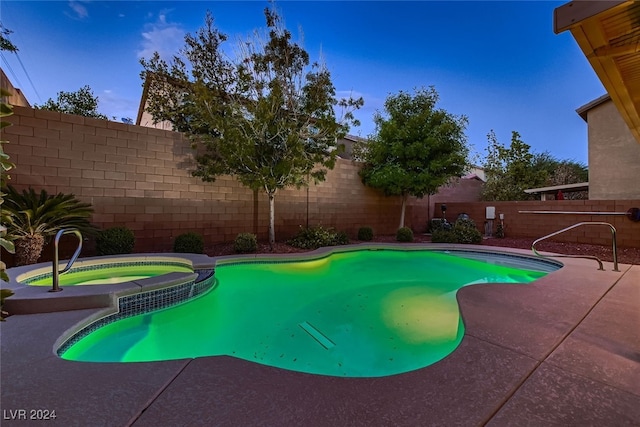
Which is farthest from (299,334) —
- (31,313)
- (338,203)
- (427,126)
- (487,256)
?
(427,126)

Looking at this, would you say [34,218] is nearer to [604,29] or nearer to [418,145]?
[604,29]

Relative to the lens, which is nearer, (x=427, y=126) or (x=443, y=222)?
(x=427, y=126)

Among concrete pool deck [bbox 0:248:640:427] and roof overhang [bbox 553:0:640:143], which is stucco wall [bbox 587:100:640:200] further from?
concrete pool deck [bbox 0:248:640:427]

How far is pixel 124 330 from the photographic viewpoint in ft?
10.5

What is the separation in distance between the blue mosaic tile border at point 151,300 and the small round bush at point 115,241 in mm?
2242

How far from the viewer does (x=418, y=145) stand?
363 inches

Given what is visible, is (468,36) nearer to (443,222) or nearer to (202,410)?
(443,222)

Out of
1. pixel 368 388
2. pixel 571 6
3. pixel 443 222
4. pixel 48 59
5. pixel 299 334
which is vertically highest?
pixel 48 59

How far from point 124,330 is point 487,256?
7640mm

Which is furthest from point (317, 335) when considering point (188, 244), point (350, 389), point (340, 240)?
point (340, 240)

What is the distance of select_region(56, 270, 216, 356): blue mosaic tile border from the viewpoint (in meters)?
2.80

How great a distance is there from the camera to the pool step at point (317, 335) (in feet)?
10.4

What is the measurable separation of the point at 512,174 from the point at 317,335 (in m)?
14.7

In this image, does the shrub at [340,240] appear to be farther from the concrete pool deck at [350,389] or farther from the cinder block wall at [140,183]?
the concrete pool deck at [350,389]
